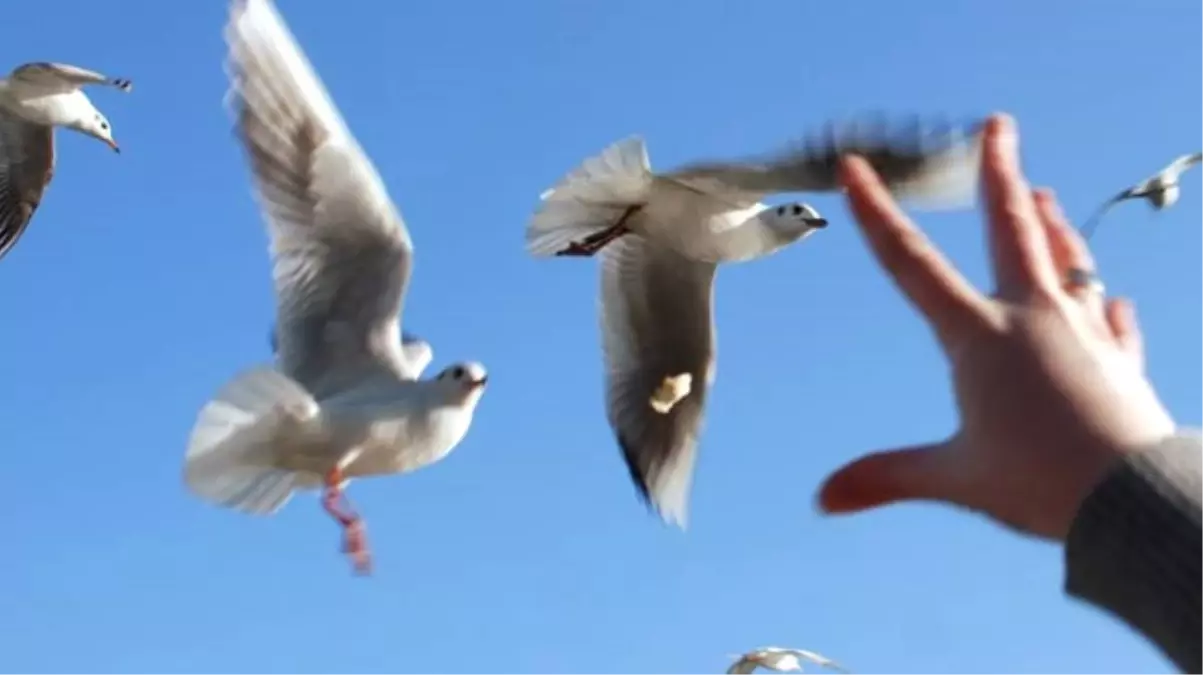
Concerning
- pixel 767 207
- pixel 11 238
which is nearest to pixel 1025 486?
pixel 767 207

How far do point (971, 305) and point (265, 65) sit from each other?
3.56 meters

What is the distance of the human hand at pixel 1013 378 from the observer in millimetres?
818

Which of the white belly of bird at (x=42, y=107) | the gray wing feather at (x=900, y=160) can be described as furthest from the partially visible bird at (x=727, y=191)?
the white belly of bird at (x=42, y=107)

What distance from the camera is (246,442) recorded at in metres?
3.92

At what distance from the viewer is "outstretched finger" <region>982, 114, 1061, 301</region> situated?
877 millimetres

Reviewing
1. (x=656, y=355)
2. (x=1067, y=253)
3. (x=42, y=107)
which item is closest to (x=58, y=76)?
(x=42, y=107)

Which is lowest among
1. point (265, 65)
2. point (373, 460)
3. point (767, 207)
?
point (373, 460)

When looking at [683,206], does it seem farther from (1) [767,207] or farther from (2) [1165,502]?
(2) [1165,502]

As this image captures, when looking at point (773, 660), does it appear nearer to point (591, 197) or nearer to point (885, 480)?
point (591, 197)

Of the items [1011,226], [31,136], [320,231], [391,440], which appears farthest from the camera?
[31,136]

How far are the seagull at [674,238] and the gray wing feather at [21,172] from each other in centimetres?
396

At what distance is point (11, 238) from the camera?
9266 mm

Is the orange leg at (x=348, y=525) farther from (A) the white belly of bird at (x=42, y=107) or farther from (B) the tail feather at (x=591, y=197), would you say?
(A) the white belly of bird at (x=42, y=107)

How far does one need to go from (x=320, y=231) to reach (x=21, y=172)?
5.37m
